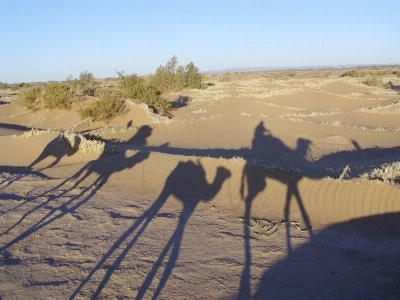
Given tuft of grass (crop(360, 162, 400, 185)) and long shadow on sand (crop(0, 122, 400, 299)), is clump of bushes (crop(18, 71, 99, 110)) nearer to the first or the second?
long shadow on sand (crop(0, 122, 400, 299))

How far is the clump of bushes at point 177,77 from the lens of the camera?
43.1 m

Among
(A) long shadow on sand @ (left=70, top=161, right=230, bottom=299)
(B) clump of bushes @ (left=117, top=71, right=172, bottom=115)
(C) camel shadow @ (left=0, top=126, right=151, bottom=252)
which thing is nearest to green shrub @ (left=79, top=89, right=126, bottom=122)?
(B) clump of bushes @ (left=117, top=71, right=172, bottom=115)

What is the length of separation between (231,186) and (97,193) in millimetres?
3180

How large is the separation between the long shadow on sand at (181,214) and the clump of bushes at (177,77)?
33114mm

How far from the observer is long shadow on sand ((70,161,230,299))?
17.2 feet

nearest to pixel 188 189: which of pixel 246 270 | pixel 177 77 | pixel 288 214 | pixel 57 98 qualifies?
pixel 288 214

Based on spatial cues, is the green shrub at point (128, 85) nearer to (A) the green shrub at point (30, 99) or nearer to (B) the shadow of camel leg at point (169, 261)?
(A) the green shrub at point (30, 99)

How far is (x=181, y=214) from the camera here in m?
7.84

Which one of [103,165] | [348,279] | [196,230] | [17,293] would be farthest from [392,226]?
[103,165]

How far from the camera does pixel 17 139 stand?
16609mm

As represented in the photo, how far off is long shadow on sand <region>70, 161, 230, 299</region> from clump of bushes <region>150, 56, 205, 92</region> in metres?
33.1

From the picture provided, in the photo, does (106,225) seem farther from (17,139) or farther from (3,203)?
(17,139)

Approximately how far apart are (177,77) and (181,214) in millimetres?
37248

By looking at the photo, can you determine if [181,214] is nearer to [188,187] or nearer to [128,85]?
[188,187]
